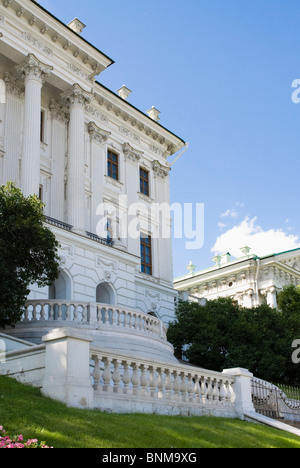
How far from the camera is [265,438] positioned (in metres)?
11.2

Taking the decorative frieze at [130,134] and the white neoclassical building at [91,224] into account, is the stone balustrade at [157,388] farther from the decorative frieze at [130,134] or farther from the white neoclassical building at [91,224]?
the decorative frieze at [130,134]

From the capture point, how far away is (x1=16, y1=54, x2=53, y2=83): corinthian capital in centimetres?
2833

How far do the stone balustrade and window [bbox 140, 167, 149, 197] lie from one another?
76.8 ft

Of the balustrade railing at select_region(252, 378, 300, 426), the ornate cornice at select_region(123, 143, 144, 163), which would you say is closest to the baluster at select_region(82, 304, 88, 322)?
the balustrade railing at select_region(252, 378, 300, 426)

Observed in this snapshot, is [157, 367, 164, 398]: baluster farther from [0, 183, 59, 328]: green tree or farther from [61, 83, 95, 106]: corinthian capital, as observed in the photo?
[61, 83, 95, 106]: corinthian capital

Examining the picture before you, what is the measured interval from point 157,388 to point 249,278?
121 feet

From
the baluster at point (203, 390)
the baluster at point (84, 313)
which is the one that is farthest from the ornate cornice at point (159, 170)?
the baluster at point (203, 390)

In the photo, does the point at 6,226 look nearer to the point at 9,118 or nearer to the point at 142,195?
the point at 9,118

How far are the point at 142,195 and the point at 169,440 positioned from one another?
27509 millimetres

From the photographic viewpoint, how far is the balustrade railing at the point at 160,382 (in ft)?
35.8

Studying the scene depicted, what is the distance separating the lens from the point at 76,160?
29.7 metres

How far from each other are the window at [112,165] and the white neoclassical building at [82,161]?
68mm

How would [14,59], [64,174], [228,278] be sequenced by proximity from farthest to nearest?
[228,278] → [64,174] → [14,59]

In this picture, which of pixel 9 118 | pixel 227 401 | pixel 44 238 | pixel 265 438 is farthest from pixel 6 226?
pixel 9 118
